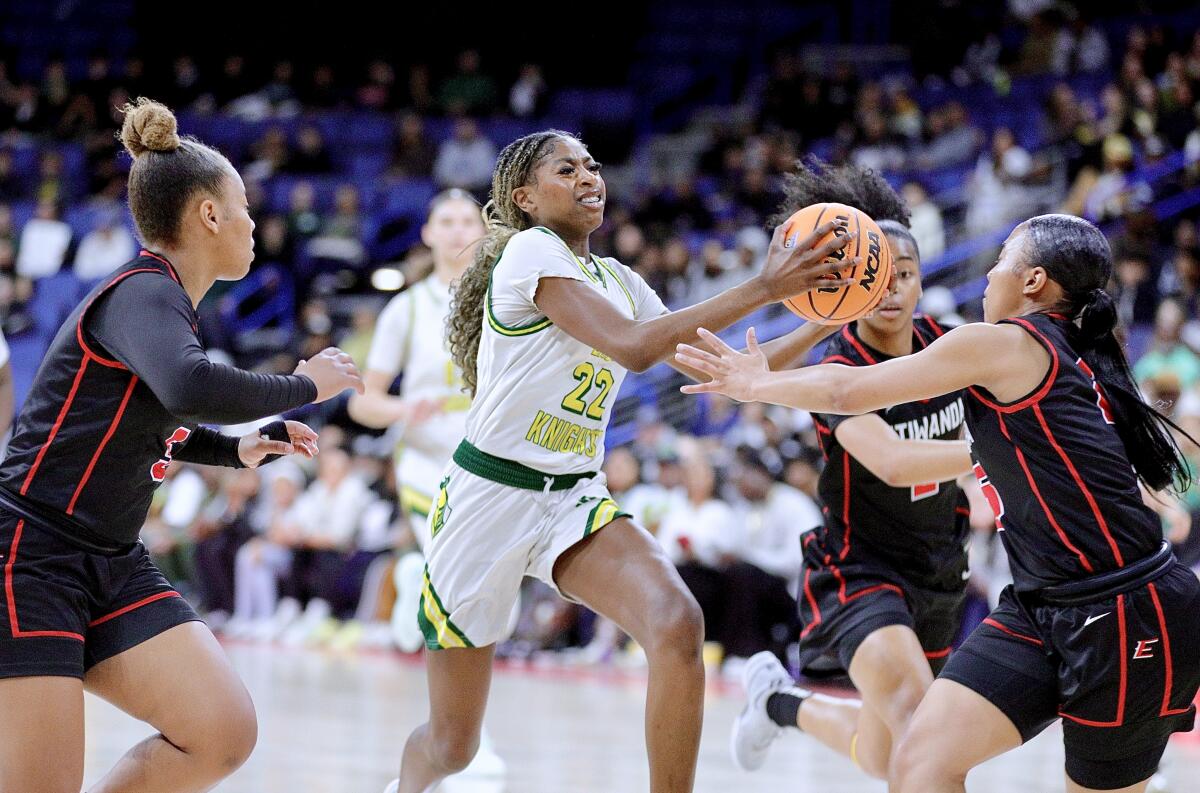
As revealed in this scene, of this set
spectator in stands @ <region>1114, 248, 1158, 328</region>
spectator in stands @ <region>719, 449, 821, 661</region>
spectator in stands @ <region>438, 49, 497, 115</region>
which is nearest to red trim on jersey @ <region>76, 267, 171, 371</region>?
spectator in stands @ <region>719, 449, 821, 661</region>

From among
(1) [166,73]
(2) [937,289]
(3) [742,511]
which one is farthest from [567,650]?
(1) [166,73]

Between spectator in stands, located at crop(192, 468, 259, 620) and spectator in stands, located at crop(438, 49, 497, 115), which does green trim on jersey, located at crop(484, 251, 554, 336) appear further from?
spectator in stands, located at crop(438, 49, 497, 115)

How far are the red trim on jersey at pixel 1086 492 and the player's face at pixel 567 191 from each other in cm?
140

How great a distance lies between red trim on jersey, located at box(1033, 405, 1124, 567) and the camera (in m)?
3.60

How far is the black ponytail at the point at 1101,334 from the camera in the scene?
12.2ft

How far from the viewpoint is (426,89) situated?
18797mm

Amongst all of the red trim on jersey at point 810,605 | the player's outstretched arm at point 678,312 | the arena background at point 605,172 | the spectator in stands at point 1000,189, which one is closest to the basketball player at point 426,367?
the arena background at point 605,172

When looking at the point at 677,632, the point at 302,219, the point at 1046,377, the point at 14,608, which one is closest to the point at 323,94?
the point at 302,219

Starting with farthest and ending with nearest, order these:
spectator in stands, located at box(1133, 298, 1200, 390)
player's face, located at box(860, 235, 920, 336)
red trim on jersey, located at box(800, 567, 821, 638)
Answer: spectator in stands, located at box(1133, 298, 1200, 390)
red trim on jersey, located at box(800, 567, 821, 638)
player's face, located at box(860, 235, 920, 336)

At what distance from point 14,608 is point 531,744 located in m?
4.07

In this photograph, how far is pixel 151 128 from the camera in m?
3.62

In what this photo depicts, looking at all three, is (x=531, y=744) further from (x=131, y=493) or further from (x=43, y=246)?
(x=43, y=246)

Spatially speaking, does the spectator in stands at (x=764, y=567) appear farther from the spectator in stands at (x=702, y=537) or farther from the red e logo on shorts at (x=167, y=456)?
the red e logo on shorts at (x=167, y=456)

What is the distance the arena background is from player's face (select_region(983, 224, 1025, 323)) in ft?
9.63
